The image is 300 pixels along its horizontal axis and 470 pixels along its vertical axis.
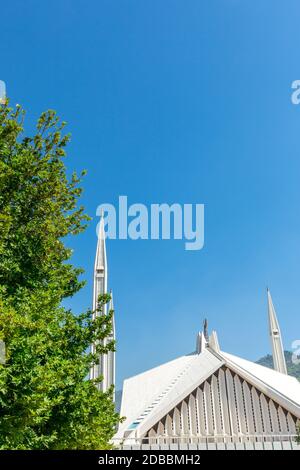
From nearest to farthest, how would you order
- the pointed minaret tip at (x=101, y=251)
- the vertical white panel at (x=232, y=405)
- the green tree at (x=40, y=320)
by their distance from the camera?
the green tree at (x=40, y=320) < the vertical white panel at (x=232, y=405) < the pointed minaret tip at (x=101, y=251)

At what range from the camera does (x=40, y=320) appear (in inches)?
228

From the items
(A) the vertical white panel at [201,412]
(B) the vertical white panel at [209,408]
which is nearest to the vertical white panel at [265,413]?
(B) the vertical white panel at [209,408]

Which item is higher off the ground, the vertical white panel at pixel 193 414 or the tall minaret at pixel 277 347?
the tall minaret at pixel 277 347

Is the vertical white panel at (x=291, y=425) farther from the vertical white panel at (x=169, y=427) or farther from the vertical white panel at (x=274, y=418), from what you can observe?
the vertical white panel at (x=169, y=427)

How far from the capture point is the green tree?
17.2 ft

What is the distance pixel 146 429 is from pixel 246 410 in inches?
276

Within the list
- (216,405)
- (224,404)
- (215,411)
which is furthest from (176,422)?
(224,404)

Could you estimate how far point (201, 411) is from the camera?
25969 mm

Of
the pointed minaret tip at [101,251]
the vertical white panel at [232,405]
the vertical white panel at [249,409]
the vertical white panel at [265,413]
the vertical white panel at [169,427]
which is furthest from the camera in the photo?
the pointed minaret tip at [101,251]

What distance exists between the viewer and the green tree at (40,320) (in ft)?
17.2

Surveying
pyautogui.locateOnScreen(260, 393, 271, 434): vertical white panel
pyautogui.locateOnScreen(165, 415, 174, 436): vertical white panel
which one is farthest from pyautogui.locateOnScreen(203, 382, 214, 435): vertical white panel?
pyautogui.locateOnScreen(260, 393, 271, 434): vertical white panel

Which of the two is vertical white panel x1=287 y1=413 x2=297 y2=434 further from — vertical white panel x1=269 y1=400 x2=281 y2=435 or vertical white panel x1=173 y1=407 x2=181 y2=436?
vertical white panel x1=173 y1=407 x2=181 y2=436
